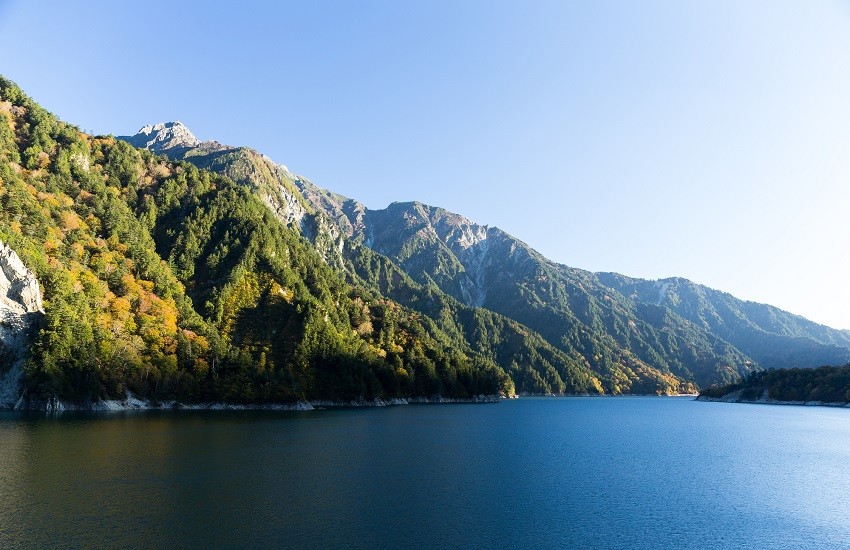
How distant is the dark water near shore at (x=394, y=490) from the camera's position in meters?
38.0

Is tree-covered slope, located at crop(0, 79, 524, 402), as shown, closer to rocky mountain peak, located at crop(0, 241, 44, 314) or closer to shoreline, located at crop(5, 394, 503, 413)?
shoreline, located at crop(5, 394, 503, 413)

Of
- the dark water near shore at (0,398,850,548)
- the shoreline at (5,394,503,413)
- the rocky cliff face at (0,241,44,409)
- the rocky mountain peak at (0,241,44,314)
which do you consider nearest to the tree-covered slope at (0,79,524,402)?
the shoreline at (5,394,503,413)

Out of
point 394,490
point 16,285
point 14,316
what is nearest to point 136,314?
point 14,316

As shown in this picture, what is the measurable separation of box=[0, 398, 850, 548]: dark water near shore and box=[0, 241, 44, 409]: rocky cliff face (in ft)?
105

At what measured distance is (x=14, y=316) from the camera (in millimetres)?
116625

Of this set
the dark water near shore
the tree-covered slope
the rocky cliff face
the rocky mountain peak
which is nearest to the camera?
the dark water near shore

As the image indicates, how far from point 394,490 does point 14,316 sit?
11801cm

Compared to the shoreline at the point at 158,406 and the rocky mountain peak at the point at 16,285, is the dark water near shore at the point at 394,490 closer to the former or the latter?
the shoreline at the point at 158,406

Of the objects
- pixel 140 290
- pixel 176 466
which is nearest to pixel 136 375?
pixel 140 290

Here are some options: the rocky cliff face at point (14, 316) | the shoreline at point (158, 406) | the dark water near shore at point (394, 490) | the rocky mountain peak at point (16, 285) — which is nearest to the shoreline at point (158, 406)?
the shoreline at point (158, 406)

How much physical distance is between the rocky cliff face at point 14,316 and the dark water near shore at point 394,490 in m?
32.1

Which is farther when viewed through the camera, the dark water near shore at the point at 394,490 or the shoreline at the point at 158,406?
the shoreline at the point at 158,406

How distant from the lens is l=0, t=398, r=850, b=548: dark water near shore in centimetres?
3797

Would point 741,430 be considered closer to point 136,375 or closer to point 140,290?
point 136,375
